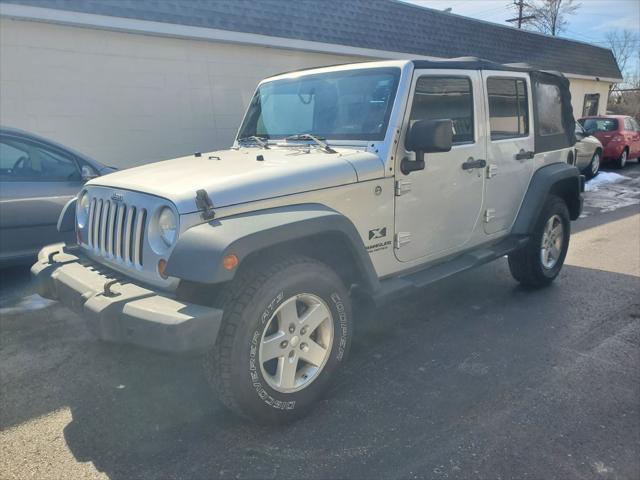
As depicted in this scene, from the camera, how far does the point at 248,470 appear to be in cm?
249

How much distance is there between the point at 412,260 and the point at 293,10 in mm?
7837

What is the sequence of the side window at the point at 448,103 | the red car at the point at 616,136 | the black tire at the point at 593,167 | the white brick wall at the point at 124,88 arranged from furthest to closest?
the red car at the point at 616,136 < the black tire at the point at 593,167 < the white brick wall at the point at 124,88 < the side window at the point at 448,103

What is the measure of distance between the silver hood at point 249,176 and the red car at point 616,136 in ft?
45.4

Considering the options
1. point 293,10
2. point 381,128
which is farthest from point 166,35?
point 381,128

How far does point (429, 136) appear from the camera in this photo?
10.4ft

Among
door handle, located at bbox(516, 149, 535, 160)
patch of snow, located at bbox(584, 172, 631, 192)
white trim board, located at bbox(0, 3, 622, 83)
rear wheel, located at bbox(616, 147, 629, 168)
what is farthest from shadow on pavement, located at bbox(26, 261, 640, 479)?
rear wheel, located at bbox(616, 147, 629, 168)

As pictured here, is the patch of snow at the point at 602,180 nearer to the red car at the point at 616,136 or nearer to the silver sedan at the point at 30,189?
the red car at the point at 616,136

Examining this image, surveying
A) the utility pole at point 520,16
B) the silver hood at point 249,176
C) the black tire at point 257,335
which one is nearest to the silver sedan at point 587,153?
the silver hood at point 249,176

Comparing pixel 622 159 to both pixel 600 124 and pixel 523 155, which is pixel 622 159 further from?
pixel 523 155

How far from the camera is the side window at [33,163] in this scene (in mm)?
4965

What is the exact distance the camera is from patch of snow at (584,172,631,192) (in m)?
11.9

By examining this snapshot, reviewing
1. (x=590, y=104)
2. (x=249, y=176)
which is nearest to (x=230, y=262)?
(x=249, y=176)

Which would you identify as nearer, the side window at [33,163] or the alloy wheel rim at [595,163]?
the side window at [33,163]

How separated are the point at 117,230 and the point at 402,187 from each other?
181 centimetres
